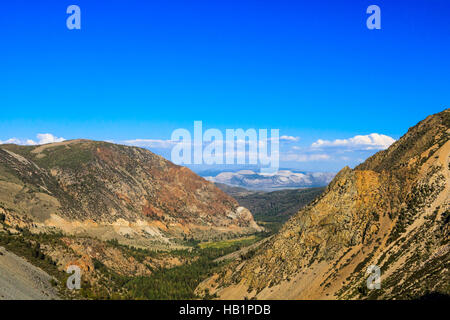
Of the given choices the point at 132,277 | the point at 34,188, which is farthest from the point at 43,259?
the point at 34,188

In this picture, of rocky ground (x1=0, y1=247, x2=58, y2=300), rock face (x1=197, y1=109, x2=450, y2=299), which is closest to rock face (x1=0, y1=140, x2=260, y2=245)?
rocky ground (x1=0, y1=247, x2=58, y2=300)

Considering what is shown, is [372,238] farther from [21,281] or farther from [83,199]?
[83,199]

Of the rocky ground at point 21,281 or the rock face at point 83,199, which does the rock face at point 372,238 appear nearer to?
the rocky ground at point 21,281

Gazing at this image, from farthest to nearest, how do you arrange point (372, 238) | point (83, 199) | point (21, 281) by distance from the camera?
point (83, 199) → point (372, 238) → point (21, 281)

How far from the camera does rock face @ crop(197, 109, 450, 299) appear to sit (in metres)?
56.9

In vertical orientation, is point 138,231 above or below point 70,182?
below

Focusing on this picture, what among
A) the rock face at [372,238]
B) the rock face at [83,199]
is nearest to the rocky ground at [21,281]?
the rock face at [372,238]

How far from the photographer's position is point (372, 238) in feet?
230

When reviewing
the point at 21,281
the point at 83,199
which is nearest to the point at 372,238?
the point at 21,281

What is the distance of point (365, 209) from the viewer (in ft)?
252

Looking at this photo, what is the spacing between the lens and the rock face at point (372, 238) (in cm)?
5694
